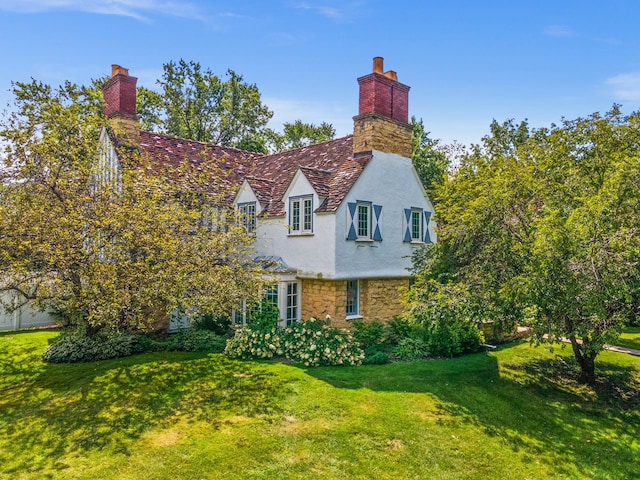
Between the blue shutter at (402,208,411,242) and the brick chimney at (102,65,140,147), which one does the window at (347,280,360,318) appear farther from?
the brick chimney at (102,65,140,147)

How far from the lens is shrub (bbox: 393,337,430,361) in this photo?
1464cm

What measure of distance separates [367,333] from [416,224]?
238 inches

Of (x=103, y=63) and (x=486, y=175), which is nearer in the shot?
(x=486, y=175)

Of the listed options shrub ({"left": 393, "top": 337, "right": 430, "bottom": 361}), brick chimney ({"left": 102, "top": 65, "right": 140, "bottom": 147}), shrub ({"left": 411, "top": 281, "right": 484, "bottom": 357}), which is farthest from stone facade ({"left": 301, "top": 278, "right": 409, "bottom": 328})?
brick chimney ({"left": 102, "top": 65, "right": 140, "bottom": 147})

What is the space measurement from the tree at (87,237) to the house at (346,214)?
2.78 m

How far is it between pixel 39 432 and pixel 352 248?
1123cm

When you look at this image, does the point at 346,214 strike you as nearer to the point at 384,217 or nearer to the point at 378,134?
the point at 384,217

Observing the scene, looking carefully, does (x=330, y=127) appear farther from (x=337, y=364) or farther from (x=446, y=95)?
(x=337, y=364)

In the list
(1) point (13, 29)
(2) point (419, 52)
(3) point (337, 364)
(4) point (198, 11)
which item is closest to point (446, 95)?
(2) point (419, 52)

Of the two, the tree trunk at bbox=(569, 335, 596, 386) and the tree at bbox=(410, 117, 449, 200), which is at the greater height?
the tree at bbox=(410, 117, 449, 200)

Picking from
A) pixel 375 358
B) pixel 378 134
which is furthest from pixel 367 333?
pixel 378 134

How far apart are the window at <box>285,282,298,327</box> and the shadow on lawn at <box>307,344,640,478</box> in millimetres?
4603

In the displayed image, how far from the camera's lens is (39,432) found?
823 centimetres

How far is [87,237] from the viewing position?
11.7 meters
